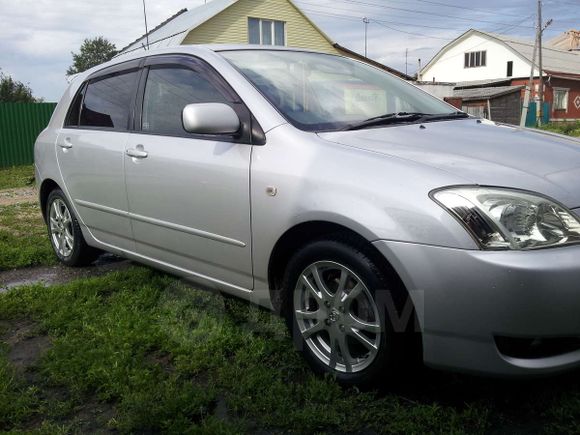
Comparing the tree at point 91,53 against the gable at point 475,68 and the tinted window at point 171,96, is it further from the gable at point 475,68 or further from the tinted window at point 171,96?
the tinted window at point 171,96

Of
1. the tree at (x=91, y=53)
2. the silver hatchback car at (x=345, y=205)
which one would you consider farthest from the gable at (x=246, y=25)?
the tree at (x=91, y=53)

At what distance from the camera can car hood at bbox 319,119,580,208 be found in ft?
7.64

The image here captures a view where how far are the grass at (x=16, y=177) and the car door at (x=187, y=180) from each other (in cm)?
985

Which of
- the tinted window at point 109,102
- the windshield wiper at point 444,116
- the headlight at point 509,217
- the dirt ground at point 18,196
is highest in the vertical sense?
the tinted window at point 109,102

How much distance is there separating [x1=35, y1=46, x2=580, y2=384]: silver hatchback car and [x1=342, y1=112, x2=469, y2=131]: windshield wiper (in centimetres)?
1

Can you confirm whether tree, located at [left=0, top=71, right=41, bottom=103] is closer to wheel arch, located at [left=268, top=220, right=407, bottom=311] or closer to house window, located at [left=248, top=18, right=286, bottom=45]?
house window, located at [left=248, top=18, right=286, bottom=45]

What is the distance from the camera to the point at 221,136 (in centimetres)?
316

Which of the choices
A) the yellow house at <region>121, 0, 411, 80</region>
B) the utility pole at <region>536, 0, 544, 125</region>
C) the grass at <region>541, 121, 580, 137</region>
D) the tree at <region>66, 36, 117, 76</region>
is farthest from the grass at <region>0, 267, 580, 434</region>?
the tree at <region>66, 36, 117, 76</region>

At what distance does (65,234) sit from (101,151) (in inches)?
48.0

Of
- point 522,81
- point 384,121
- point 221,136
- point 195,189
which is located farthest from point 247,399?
point 522,81

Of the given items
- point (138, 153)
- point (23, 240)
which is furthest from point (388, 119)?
point (23, 240)

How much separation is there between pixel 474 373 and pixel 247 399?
3.15 ft

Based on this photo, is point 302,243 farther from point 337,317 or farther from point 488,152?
point 488,152

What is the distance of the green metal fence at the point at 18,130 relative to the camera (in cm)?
1647
